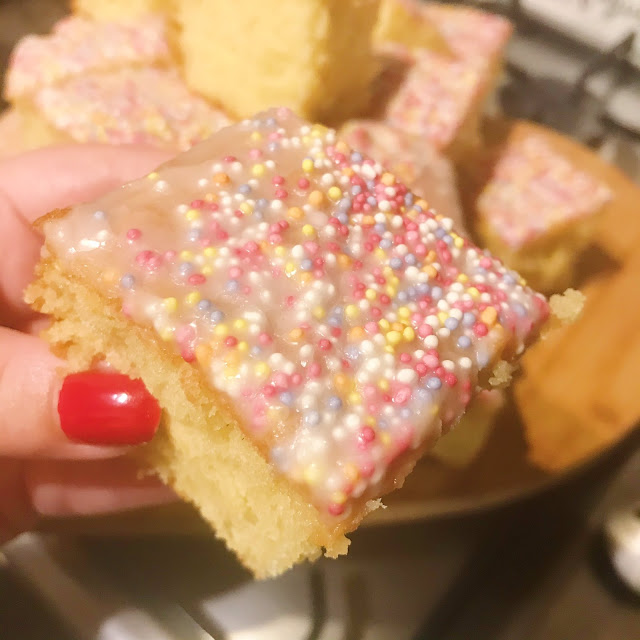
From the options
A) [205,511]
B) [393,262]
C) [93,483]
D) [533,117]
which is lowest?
[93,483]

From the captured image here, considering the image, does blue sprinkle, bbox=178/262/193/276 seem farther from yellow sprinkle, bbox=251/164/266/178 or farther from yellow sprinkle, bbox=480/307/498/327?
yellow sprinkle, bbox=480/307/498/327

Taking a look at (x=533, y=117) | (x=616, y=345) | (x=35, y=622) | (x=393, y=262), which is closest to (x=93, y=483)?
(x=35, y=622)

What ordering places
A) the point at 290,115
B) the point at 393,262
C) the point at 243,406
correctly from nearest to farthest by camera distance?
the point at 243,406, the point at 393,262, the point at 290,115

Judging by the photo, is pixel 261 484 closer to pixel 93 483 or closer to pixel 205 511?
pixel 205 511

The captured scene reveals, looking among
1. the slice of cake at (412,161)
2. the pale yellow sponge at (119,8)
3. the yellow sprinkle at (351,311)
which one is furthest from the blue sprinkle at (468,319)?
the pale yellow sponge at (119,8)

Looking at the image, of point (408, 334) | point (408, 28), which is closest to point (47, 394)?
point (408, 334)
